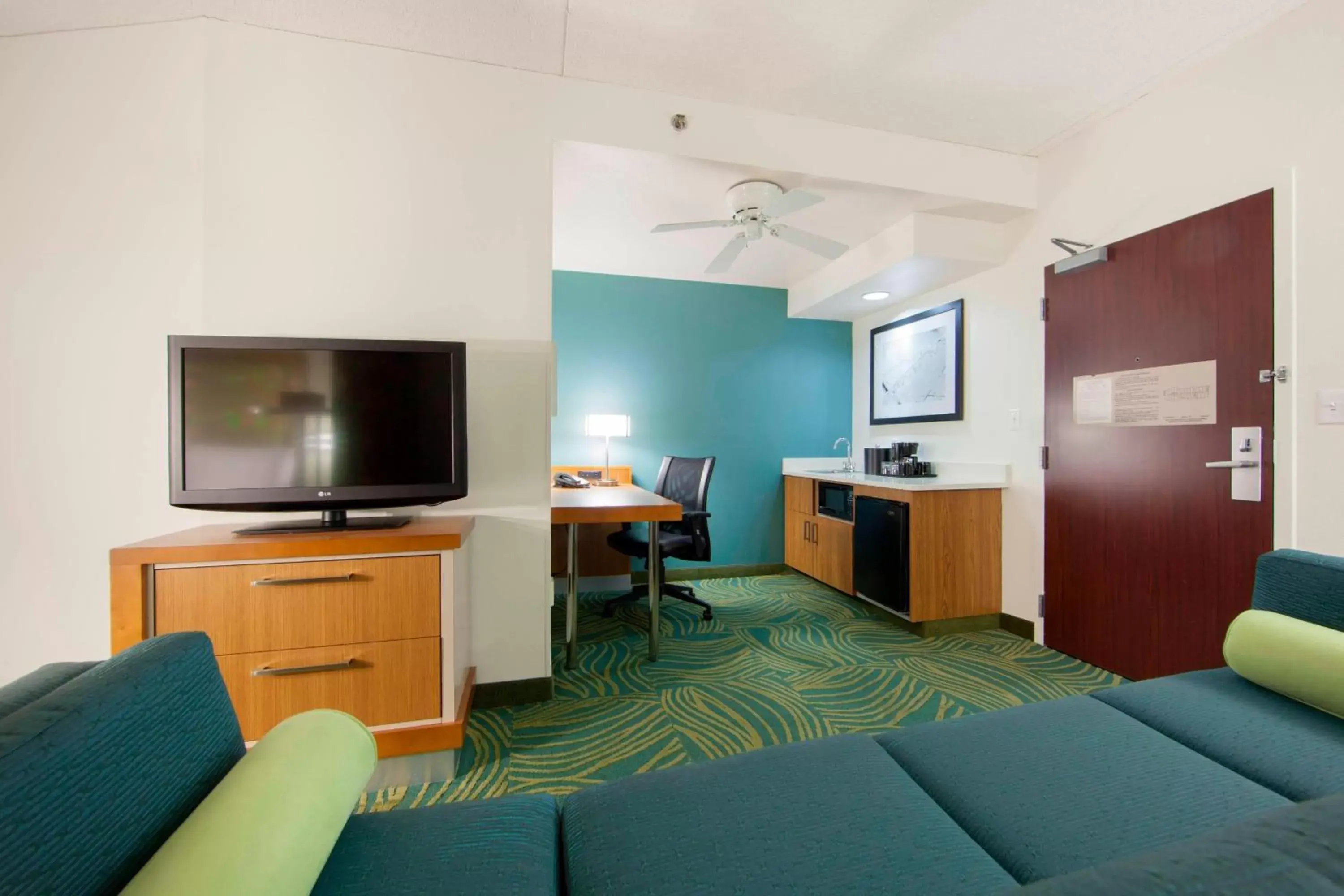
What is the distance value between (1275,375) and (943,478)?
5.62 feet

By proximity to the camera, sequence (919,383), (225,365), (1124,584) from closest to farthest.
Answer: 1. (225,365)
2. (1124,584)
3. (919,383)

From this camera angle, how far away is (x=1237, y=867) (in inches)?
13.9

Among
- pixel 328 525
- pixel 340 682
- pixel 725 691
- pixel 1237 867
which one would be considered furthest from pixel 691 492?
pixel 1237 867

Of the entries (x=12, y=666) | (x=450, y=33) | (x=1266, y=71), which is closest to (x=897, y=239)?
(x=1266, y=71)

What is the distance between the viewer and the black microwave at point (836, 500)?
352 cm

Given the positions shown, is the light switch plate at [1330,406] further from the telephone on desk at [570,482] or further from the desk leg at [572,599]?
the telephone on desk at [570,482]

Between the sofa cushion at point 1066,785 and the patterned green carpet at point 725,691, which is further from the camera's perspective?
the patterned green carpet at point 725,691

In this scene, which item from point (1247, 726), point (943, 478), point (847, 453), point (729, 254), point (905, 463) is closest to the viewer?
point (1247, 726)

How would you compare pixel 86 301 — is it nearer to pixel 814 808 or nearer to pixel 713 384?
pixel 814 808

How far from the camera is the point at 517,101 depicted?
2.10 meters

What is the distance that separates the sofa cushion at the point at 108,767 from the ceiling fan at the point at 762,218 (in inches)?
97.4

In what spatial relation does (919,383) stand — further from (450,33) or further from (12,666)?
(12,666)

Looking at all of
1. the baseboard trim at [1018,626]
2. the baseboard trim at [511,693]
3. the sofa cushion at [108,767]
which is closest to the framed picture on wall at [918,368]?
the baseboard trim at [1018,626]

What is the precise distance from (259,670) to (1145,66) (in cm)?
386
